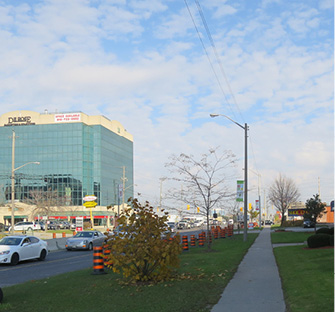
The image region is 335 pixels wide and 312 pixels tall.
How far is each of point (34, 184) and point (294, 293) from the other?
10097 cm

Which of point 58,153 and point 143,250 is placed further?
point 58,153

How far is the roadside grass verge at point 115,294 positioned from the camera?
9199 mm

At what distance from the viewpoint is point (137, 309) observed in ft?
29.0

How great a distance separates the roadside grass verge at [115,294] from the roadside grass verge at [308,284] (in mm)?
1629

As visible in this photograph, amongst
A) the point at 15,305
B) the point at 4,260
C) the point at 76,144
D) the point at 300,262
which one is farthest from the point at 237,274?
the point at 76,144

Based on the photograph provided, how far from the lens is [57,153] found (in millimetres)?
103812

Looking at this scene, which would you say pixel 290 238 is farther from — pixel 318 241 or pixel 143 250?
pixel 143 250

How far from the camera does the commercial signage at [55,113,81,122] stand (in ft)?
337

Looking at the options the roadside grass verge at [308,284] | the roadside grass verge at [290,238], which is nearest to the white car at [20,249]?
the roadside grass verge at [308,284]

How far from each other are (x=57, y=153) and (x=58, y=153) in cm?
29

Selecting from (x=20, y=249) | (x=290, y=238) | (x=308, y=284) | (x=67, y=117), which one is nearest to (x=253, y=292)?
(x=308, y=284)

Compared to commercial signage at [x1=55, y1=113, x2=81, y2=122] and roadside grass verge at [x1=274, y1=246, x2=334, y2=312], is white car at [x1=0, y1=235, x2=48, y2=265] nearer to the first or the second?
roadside grass verge at [x1=274, y1=246, x2=334, y2=312]

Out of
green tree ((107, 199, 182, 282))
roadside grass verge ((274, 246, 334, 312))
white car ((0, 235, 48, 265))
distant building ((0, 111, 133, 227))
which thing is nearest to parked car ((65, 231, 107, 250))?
white car ((0, 235, 48, 265))

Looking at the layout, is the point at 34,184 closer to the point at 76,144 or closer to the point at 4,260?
the point at 76,144
